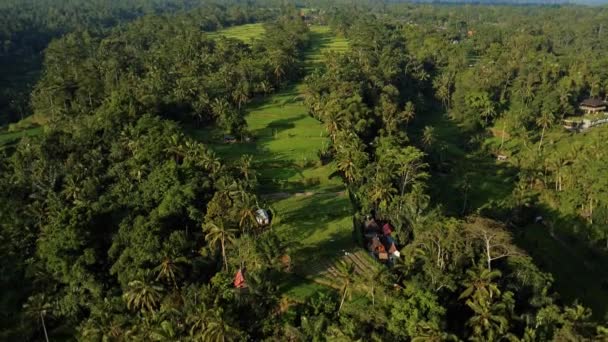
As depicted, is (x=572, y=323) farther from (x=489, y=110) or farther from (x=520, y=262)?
(x=489, y=110)

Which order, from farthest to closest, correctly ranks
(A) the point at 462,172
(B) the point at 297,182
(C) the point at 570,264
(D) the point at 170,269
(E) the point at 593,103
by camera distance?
(E) the point at 593,103, (A) the point at 462,172, (B) the point at 297,182, (C) the point at 570,264, (D) the point at 170,269

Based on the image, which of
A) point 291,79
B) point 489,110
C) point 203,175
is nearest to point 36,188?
point 203,175

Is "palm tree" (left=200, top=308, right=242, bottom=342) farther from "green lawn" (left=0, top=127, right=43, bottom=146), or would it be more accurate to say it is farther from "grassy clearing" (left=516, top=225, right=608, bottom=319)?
"green lawn" (left=0, top=127, right=43, bottom=146)

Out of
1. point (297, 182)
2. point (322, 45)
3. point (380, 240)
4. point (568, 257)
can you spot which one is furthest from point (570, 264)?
point (322, 45)

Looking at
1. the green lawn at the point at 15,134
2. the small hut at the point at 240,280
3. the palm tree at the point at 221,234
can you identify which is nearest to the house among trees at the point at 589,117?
the palm tree at the point at 221,234

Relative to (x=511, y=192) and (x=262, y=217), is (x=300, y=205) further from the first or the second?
(x=511, y=192)

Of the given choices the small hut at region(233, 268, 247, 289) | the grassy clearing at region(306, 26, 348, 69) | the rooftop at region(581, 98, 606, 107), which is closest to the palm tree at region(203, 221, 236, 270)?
the small hut at region(233, 268, 247, 289)
